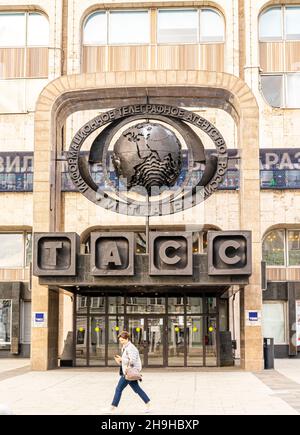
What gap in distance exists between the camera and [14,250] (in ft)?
134

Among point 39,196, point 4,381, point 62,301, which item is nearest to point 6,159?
point 62,301

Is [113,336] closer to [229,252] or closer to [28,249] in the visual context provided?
[229,252]

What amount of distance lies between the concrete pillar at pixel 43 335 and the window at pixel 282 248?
1539 centimetres

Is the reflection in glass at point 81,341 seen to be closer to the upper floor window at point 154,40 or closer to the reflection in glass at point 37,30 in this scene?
the upper floor window at point 154,40

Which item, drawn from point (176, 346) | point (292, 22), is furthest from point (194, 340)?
point (292, 22)

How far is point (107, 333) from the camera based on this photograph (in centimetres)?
2966

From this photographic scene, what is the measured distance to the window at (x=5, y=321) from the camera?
131ft

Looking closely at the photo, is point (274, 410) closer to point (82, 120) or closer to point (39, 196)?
point (39, 196)

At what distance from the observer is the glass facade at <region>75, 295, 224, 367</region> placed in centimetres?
2936

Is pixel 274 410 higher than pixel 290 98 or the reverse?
the reverse

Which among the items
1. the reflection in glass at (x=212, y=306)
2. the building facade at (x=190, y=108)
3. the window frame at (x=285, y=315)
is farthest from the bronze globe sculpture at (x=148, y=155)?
the window frame at (x=285, y=315)

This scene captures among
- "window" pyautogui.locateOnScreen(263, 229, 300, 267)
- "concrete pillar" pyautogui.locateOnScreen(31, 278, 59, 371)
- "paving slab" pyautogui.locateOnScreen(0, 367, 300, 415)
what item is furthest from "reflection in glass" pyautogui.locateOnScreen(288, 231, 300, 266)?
"concrete pillar" pyautogui.locateOnScreen(31, 278, 59, 371)

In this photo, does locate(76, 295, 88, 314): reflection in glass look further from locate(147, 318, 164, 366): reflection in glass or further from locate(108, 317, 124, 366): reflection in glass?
locate(147, 318, 164, 366): reflection in glass

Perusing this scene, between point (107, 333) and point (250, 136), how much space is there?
9444 mm
